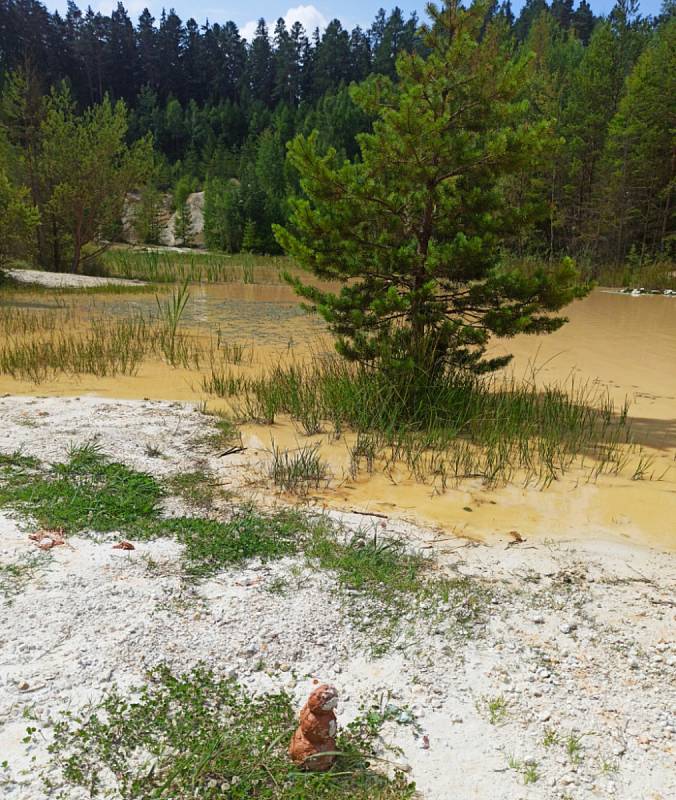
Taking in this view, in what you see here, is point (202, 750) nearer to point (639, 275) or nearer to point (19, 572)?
point (19, 572)

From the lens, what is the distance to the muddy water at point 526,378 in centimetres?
455

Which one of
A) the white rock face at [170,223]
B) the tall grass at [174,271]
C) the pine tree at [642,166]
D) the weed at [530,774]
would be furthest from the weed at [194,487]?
the white rock face at [170,223]

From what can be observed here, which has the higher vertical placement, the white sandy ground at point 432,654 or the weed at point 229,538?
the weed at point 229,538

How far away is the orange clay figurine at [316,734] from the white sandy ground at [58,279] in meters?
18.3

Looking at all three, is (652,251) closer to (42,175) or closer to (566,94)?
(566,94)

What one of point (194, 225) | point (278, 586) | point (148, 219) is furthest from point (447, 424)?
point (194, 225)

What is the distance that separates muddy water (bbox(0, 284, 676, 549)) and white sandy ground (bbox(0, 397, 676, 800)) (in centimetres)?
65

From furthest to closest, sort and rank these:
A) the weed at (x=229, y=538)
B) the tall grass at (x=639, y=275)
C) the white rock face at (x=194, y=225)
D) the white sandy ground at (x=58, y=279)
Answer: the white rock face at (x=194, y=225) → the tall grass at (x=639, y=275) → the white sandy ground at (x=58, y=279) → the weed at (x=229, y=538)

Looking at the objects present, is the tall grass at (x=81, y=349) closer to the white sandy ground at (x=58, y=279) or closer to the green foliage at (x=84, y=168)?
the white sandy ground at (x=58, y=279)

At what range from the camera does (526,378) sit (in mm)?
9578

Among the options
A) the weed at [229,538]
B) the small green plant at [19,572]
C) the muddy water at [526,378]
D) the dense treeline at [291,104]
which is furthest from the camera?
the dense treeline at [291,104]

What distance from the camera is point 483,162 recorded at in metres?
6.33

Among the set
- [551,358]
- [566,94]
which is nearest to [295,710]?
[551,358]

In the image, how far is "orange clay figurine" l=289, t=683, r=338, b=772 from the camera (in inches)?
83.1
